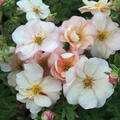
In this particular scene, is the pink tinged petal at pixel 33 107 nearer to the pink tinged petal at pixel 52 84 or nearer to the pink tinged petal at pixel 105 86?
the pink tinged petal at pixel 52 84

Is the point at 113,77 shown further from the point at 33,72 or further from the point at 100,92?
the point at 33,72

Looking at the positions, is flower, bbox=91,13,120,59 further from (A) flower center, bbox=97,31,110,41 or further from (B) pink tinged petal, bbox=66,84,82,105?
(B) pink tinged petal, bbox=66,84,82,105

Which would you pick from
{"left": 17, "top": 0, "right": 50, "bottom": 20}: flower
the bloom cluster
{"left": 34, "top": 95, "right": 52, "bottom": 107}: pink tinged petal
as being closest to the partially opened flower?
the bloom cluster

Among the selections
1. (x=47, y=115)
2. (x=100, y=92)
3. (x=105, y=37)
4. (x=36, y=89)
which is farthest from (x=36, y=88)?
(x=105, y=37)

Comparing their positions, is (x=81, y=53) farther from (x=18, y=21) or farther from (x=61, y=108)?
(x=18, y=21)

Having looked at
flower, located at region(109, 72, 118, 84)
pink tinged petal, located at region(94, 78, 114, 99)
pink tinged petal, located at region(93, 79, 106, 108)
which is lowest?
pink tinged petal, located at region(93, 79, 106, 108)

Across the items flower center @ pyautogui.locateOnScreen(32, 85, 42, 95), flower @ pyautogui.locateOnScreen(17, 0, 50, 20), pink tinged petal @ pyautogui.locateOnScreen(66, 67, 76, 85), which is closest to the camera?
pink tinged petal @ pyautogui.locateOnScreen(66, 67, 76, 85)
